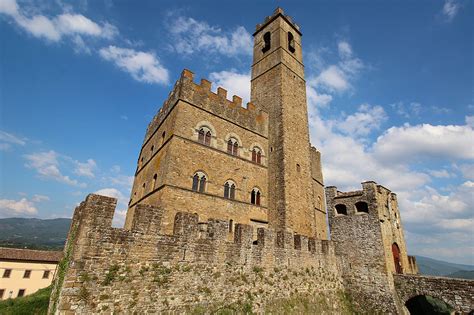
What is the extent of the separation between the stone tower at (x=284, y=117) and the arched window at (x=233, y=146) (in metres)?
2.86

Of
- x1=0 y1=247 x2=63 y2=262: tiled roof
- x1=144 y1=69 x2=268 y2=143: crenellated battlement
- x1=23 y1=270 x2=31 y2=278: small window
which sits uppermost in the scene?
x1=144 y1=69 x2=268 y2=143: crenellated battlement

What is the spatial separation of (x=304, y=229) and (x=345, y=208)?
3.59 m

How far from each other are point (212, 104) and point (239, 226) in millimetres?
9093

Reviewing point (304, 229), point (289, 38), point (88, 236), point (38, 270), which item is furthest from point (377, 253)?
point (38, 270)

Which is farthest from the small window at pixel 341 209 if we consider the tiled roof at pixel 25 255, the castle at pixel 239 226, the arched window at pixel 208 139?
the tiled roof at pixel 25 255

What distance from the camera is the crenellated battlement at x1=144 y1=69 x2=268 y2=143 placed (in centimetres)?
1620

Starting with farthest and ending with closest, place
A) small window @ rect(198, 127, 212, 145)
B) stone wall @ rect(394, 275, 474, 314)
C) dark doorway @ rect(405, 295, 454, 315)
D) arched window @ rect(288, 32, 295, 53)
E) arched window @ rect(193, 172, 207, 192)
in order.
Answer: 1. arched window @ rect(288, 32, 295, 53)
2. dark doorway @ rect(405, 295, 454, 315)
3. small window @ rect(198, 127, 212, 145)
4. arched window @ rect(193, 172, 207, 192)
5. stone wall @ rect(394, 275, 474, 314)

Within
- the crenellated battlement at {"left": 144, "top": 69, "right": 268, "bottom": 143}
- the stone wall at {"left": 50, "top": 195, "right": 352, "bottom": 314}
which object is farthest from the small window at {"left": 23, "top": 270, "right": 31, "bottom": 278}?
the stone wall at {"left": 50, "top": 195, "right": 352, "bottom": 314}

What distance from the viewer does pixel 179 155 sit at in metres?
14.8

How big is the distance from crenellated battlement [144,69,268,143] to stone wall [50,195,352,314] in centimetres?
869

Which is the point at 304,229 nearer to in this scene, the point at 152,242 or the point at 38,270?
the point at 152,242

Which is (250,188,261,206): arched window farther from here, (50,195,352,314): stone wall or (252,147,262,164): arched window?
(50,195,352,314): stone wall

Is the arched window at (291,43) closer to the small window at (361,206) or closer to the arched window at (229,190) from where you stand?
the arched window at (229,190)

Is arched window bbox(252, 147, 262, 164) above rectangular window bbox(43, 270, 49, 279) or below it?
above
